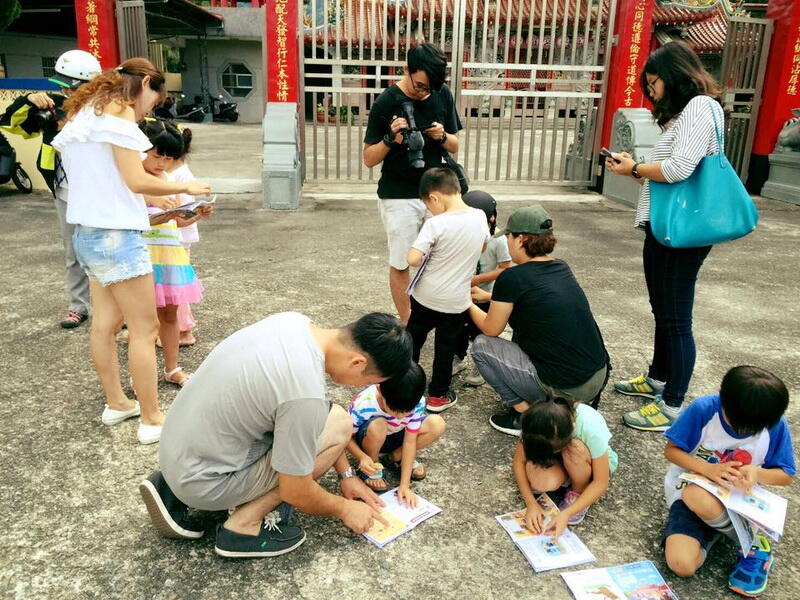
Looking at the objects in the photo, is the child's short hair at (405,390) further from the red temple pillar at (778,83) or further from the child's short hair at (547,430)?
the red temple pillar at (778,83)

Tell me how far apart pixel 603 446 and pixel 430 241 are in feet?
3.98

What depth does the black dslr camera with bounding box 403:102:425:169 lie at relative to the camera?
353cm

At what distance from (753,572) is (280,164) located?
21.1 ft

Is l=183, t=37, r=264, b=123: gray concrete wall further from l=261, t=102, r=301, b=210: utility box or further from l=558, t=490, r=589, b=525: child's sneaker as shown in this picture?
l=558, t=490, r=589, b=525: child's sneaker

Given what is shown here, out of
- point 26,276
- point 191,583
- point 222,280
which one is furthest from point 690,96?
point 26,276

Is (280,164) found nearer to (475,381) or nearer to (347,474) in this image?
(475,381)

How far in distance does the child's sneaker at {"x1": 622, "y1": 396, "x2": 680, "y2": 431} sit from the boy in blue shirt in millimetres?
674

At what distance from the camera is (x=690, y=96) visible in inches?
110

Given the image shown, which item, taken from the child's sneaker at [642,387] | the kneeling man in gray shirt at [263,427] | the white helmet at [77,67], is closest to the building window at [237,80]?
the white helmet at [77,67]

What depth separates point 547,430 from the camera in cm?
224

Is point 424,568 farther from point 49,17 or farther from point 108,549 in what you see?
point 49,17

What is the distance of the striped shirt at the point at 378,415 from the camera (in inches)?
99.7

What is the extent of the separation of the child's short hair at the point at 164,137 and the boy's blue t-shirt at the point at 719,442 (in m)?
2.35

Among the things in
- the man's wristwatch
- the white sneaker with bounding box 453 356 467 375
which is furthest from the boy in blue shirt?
the white sneaker with bounding box 453 356 467 375
